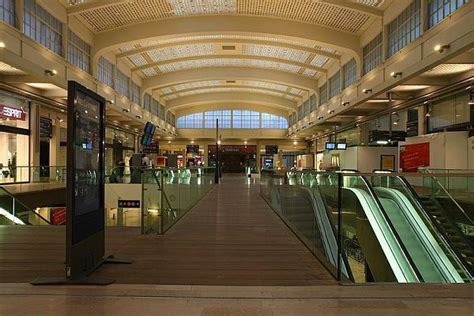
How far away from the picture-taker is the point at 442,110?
1695 cm

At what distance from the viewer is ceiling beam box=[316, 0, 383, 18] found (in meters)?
18.5

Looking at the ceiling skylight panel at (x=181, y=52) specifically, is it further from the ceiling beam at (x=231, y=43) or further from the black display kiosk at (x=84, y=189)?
the black display kiosk at (x=84, y=189)

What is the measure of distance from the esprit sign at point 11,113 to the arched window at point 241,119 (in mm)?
30300

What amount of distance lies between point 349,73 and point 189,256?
22.6m

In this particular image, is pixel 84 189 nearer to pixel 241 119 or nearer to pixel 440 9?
pixel 440 9

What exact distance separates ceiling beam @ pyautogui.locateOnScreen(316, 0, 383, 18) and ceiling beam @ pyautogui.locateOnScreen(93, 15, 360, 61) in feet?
12.0

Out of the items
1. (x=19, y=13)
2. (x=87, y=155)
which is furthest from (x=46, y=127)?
(x=87, y=155)

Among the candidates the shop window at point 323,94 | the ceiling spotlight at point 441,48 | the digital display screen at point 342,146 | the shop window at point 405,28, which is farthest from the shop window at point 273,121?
the ceiling spotlight at point 441,48

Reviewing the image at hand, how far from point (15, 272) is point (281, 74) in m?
30.8

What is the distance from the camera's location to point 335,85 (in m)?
28.5

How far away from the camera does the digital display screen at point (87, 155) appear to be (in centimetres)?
396

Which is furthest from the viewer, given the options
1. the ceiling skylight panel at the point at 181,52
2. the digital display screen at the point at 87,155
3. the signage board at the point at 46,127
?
the ceiling skylight panel at the point at 181,52

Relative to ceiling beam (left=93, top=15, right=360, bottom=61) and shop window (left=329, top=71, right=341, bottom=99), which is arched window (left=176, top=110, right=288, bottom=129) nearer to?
shop window (left=329, top=71, right=341, bottom=99)

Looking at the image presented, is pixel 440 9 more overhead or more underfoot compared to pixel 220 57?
more underfoot
